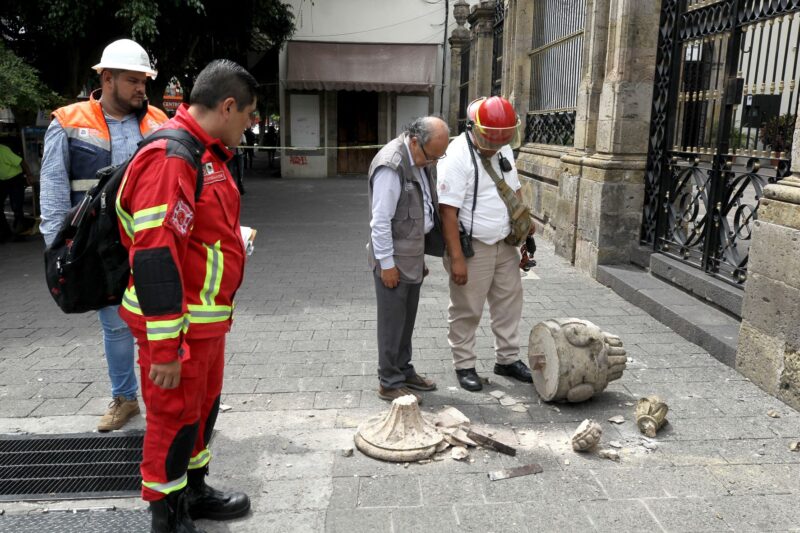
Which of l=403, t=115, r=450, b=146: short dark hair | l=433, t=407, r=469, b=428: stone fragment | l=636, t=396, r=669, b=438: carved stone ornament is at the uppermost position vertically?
l=403, t=115, r=450, b=146: short dark hair

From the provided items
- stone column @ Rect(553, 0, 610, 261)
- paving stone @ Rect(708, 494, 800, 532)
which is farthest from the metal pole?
paving stone @ Rect(708, 494, 800, 532)

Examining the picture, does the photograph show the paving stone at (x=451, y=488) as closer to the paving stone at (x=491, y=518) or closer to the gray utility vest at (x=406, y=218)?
the paving stone at (x=491, y=518)

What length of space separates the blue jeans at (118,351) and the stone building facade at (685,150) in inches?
154

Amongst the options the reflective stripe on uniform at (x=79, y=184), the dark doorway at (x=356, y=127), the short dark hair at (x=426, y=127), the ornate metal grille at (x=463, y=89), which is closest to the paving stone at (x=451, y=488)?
the short dark hair at (x=426, y=127)

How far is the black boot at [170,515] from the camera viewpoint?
8.54 ft

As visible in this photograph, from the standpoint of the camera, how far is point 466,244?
14.0ft

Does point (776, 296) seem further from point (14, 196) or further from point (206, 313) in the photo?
point (14, 196)

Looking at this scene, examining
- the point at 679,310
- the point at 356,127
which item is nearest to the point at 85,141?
the point at 679,310

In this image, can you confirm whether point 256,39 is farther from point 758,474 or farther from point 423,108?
point 758,474

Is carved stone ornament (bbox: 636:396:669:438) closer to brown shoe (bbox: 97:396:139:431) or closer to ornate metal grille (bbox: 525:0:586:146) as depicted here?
brown shoe (bbox: 97:396:139:431)

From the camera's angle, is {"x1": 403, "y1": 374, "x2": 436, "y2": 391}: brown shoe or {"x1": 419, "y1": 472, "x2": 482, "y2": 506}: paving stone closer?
{"x1": 419, "y1": 472, "x2": 482, "y2": 506}: paving stone

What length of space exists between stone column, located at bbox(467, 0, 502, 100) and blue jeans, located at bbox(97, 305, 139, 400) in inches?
469

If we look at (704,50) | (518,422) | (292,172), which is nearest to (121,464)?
(518,422)

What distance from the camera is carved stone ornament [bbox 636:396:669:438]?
371 cm
